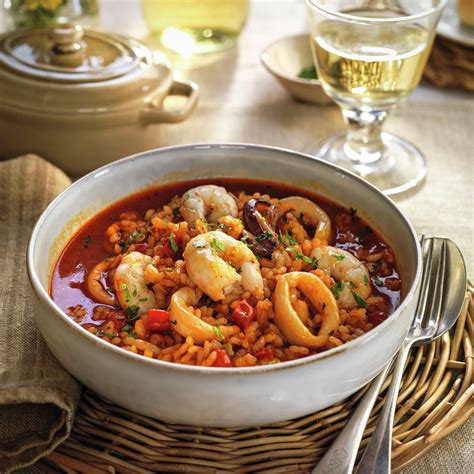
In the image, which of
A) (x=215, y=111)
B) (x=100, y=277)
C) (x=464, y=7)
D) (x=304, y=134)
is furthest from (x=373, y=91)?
(x=100, y=277)

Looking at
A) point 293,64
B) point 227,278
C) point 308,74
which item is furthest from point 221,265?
point 293,64

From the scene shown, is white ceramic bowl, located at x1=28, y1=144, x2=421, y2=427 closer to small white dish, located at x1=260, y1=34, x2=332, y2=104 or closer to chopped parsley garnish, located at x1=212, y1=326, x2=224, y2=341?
chopped parsley garnish, located at x1=212, y1=326, x2=224, y2=341

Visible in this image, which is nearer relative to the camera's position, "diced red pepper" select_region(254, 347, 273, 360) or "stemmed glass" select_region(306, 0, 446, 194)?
"diced red pepper" select_region(254, 347, 273, 360)

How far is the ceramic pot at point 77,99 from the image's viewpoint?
314 cm

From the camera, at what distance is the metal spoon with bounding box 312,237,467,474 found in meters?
1.90

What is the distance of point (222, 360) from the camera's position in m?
2.01

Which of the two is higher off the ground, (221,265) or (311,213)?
(221,265)

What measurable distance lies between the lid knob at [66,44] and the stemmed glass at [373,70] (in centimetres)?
101

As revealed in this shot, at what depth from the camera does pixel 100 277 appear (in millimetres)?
2428

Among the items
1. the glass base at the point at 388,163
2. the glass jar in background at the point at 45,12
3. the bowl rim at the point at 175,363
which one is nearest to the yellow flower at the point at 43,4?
the glass jar in background at the point at 45,12

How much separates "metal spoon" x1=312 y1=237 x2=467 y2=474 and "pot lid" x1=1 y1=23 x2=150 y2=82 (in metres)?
1.56

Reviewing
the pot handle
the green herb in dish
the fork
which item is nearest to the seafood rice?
the fork

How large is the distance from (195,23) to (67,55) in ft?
3.91

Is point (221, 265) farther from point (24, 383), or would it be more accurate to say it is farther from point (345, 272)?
point (24, 383)
